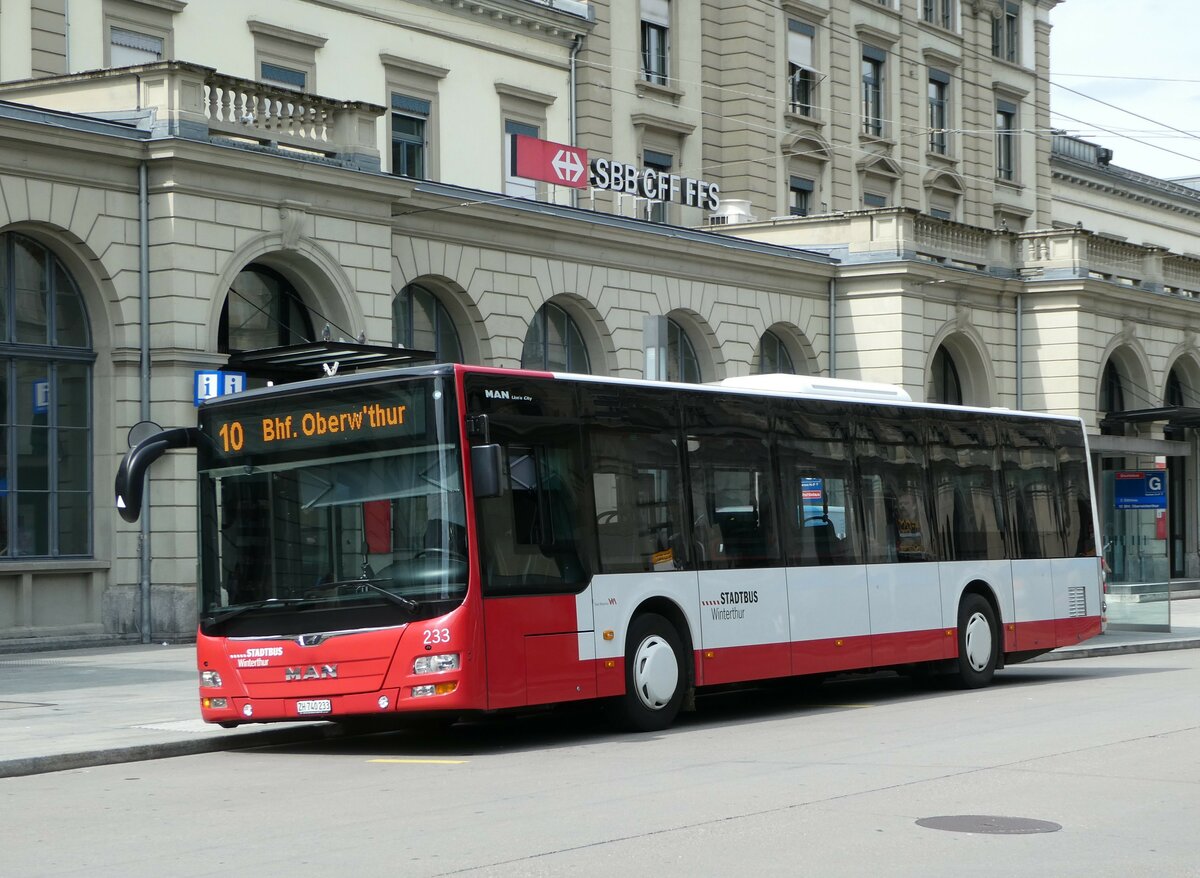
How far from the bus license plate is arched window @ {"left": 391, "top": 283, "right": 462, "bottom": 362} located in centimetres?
1545

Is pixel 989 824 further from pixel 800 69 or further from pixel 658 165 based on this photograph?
pixel 800 69

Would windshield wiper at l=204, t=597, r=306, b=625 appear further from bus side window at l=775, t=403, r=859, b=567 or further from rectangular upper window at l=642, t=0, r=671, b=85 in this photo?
rectangular upper window at l=642, t=0, r=671, b=85

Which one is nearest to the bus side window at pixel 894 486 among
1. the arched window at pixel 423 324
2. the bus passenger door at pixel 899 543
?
the bus passenger door at pixel 899 543

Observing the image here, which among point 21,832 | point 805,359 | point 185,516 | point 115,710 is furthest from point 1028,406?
point 21,832

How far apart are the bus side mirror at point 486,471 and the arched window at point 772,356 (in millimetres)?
24488

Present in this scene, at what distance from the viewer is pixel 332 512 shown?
1359cm

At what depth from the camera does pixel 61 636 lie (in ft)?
76.4

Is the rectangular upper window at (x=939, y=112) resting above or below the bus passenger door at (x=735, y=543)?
above

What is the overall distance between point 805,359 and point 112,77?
18454mm

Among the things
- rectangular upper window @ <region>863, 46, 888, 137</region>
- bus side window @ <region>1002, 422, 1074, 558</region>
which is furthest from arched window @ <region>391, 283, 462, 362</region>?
rectangular upper window @ <region>863, 46, 888, 137</region>

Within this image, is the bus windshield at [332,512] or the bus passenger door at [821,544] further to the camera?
the bus passenger door at [821,544]

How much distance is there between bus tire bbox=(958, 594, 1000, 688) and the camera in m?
19.4

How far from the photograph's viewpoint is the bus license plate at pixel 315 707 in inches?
533

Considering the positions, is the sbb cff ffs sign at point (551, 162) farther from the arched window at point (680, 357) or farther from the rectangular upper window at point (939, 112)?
the rectangular upper window at point (939, 112)
